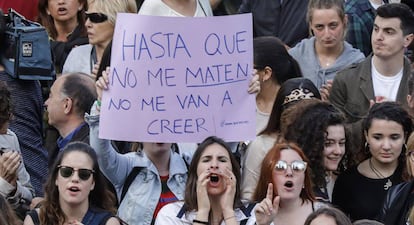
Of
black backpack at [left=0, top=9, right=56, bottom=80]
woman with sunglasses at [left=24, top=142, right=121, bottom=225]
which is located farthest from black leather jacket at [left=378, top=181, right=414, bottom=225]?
black backpack at [left=0, top=9, right=56, bottom=80]

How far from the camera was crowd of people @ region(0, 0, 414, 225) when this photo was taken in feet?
29.2

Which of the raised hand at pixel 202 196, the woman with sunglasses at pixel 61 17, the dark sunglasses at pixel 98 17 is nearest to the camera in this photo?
the raised hand at pixel 202 196

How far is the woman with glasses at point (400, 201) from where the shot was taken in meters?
9.15

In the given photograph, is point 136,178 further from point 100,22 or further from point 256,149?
point 100,22

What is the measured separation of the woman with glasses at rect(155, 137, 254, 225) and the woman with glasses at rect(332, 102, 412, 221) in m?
0.98

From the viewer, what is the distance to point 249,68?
9227mm

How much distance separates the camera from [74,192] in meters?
8.85

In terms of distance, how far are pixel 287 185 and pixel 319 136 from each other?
26.2 inches

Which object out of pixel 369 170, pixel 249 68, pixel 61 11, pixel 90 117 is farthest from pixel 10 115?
pixel 61 11

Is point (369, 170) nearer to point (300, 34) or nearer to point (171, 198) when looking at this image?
point (171, 198)

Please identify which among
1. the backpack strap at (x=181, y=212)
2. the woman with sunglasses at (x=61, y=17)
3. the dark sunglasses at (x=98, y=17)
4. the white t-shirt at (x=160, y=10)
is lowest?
the backpack strap at (x=181, y=212)

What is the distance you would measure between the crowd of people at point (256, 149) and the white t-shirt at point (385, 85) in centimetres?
1

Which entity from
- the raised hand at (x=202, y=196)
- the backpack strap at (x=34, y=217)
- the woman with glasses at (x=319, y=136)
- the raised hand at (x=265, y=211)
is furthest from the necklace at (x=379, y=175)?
the backpack strap at (x=34, y=217)

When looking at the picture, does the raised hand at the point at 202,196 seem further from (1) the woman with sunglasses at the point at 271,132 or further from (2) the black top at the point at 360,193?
(2) the black top at the point at 360,193
